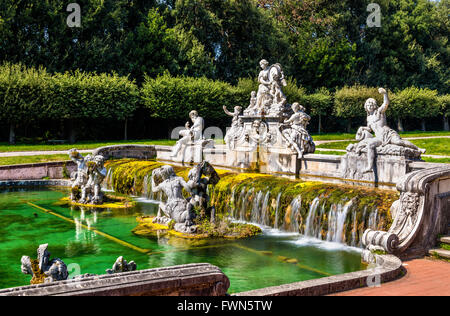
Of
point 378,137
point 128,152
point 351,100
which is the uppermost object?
point 351,100

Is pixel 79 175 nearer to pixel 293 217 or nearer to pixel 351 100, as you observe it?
pixel 293 217

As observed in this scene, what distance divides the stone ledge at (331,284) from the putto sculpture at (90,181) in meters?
10.6

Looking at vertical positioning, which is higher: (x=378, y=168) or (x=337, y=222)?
(x=378, y=168)

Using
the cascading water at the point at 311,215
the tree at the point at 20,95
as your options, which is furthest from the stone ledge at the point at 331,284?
the tree at the point at 20,95

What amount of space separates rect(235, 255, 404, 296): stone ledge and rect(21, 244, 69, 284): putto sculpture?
2.49 metres

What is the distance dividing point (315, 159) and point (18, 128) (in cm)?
2740

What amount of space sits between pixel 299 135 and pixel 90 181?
7082mm

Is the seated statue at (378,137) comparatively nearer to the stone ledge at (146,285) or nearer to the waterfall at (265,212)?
the waterfall at (265,212)

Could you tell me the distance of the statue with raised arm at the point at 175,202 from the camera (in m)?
12.2

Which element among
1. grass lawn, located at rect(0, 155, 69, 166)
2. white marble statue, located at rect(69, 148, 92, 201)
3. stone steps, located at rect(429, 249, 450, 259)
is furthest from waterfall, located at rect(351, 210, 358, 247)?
grass lawn, located at rect(0, 155, 69, 166)

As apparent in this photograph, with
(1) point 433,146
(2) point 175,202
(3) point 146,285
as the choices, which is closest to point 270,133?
(2) point 175,202

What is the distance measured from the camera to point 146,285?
523 cm

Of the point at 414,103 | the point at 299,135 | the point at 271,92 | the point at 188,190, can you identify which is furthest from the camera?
the point at 414,103

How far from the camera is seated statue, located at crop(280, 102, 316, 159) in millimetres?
17094
